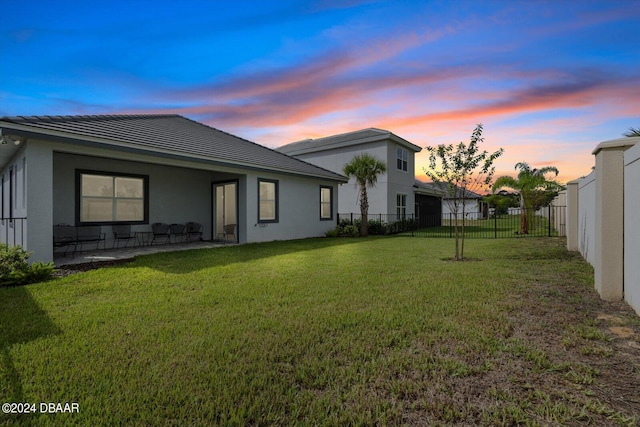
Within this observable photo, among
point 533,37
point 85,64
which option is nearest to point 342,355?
point 533,37

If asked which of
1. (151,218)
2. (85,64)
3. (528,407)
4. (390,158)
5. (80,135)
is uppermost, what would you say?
(85,64)

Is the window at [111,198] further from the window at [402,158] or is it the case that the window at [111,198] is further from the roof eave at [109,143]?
the window at [402,158]

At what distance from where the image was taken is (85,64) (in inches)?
450

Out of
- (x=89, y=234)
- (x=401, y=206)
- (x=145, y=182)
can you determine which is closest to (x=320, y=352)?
(x=89, y=234)

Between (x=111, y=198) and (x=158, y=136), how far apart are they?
2817 millimetres

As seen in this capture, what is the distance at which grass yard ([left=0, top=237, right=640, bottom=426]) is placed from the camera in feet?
7.80

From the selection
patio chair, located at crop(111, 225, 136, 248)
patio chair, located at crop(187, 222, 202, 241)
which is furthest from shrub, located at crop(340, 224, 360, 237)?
patio chair, located at crop(111, 225, 136, 248)

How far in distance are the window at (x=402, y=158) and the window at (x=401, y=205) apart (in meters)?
2.00

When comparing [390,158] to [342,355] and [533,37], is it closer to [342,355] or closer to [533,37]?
[533,37]

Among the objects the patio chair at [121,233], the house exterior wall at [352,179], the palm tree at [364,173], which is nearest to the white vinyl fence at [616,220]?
the palm tree at [364,173]

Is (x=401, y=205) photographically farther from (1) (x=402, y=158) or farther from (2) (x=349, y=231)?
(2) (x=349, y=231)

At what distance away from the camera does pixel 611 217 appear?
5172 mm

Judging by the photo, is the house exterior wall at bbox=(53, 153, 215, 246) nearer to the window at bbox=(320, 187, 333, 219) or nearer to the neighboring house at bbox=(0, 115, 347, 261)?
the neighboring house at bbox=(0, 115, 347, 261)

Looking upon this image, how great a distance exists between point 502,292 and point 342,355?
3920mm
